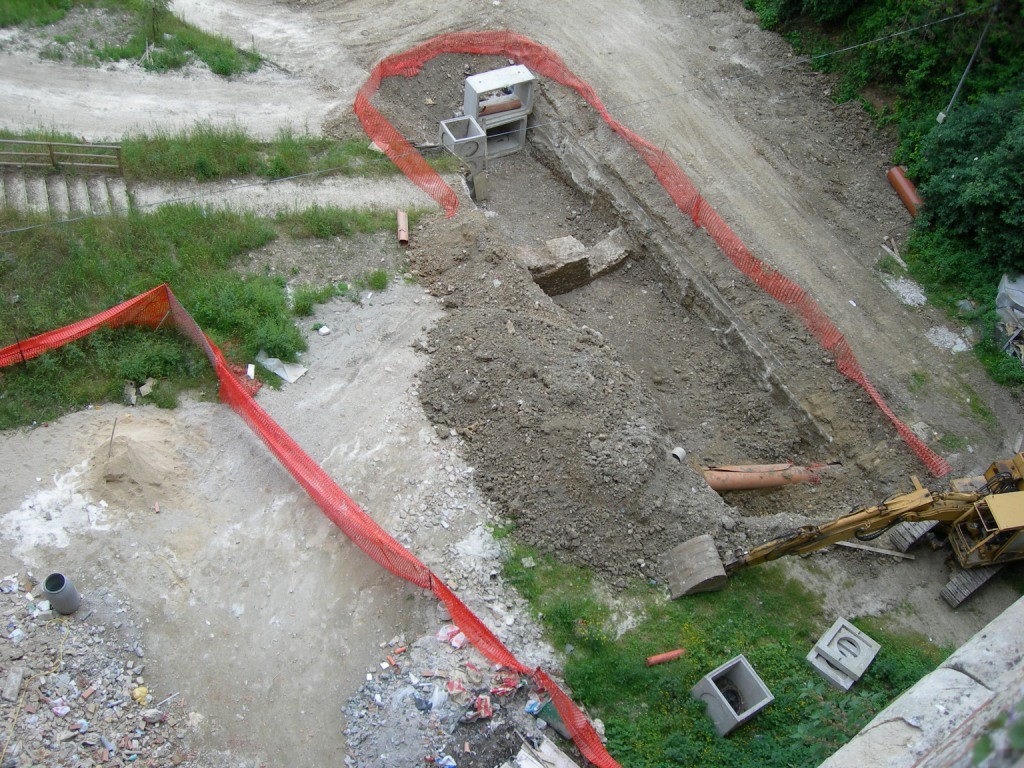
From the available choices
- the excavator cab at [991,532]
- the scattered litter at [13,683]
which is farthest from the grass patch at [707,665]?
the scattered litter at [13,683]

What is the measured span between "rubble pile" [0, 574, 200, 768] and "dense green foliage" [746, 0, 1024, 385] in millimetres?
15627

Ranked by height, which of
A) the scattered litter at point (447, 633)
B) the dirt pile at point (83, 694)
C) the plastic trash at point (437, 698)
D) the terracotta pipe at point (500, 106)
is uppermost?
the terracotta pipe at point (500, 106)

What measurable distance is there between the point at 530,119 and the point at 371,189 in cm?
527

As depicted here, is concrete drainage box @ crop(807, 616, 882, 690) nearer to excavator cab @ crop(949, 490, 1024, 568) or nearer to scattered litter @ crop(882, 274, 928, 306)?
excavator cab @ crop(949, 490, 1024, 568)

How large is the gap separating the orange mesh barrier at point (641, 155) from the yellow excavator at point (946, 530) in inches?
68.4

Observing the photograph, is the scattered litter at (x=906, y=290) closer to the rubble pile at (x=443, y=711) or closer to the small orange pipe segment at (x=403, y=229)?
the small orange pipe segment at (x=403, y=229)

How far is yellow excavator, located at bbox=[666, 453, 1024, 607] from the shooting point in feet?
36.9

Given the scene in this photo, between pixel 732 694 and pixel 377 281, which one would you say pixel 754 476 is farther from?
pixel 377 281

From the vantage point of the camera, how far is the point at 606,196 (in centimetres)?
1872

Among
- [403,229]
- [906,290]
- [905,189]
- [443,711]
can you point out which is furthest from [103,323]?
[905,189]

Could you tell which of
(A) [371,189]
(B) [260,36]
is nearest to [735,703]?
(A) [371,189]

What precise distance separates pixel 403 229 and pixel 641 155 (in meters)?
6.12

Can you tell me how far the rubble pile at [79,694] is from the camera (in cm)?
933

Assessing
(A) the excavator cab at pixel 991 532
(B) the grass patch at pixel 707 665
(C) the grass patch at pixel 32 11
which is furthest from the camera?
(C) the grass patch at pixel 32 11
